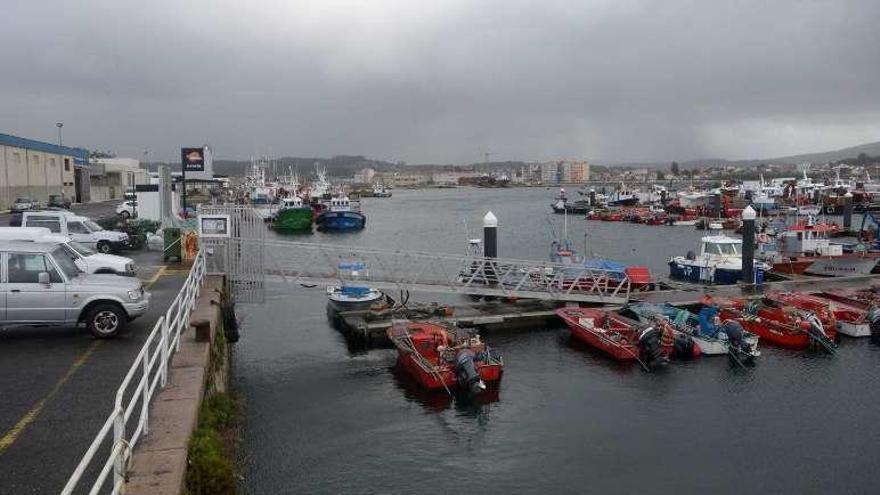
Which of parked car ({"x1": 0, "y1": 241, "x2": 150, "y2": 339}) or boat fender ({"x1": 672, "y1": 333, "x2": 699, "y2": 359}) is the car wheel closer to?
parked car ({"x1": 0, "y1": 241, "x2": 150, "y2": 339})

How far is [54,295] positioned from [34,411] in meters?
4.60

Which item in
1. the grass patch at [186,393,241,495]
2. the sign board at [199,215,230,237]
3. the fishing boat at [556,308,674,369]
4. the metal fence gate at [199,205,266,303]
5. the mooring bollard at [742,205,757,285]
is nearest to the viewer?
the grass patch at [186,393,241,495]

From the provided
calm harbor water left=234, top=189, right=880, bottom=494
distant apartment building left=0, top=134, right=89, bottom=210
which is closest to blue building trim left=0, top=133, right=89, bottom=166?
distant apartment building left=0, top=134, right=89, bottom=210

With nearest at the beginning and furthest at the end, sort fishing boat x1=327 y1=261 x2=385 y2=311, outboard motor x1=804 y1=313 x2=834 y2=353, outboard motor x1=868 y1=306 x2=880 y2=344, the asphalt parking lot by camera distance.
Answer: the asphalt parking lot
outboard motor x1=804 y1=313 x2=834 y2=353
outboard motor x1=868 y1=306 x2=880 y2=344
fishing boat x1=327 y1=261 x2=385 y2=311

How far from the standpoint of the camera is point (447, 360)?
71.2 feet

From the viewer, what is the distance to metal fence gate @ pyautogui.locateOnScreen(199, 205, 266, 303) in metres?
24.4

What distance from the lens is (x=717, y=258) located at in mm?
39500

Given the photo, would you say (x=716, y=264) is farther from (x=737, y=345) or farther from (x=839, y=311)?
(x=737, y=345)

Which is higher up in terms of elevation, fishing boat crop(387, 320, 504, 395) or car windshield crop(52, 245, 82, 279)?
car windshield crop(52, 245, 82, 279)

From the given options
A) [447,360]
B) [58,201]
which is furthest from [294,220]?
[447,360]

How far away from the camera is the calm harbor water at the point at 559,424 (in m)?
15.9

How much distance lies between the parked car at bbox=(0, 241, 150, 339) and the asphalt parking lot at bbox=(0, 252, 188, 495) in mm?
457

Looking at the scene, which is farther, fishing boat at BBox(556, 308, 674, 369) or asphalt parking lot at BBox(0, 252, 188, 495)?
fishing boat at BBox(556, 308, 674, 369)

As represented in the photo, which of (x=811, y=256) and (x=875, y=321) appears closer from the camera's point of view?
(x=875, y=321)
